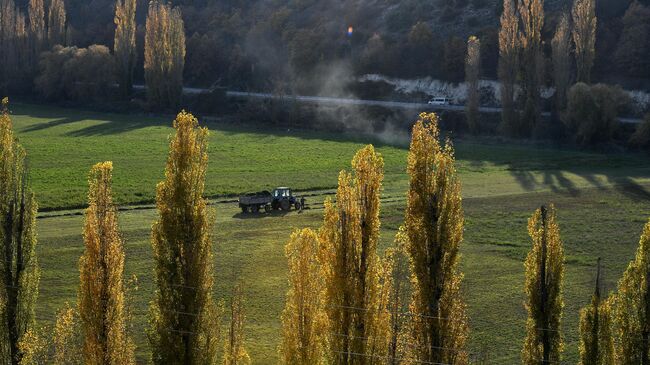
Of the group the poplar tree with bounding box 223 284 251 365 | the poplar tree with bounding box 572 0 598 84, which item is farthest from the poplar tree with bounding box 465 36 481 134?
the poplar tree with bounding box 223 284 251 365

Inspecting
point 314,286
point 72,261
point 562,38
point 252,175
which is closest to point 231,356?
point 314,286

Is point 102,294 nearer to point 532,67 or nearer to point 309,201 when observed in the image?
point 309,201

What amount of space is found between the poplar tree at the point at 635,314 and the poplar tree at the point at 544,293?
1652 millimetres

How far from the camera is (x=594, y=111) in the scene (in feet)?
283

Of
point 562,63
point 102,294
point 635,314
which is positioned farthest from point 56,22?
point 635,314

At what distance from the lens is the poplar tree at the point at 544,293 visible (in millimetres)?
26047

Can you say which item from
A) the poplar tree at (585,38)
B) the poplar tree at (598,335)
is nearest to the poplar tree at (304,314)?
the poplar tree at (598,335)

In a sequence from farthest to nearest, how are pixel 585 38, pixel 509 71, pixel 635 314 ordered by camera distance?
1. pixel 585 38
2. pixel 509 71
3. pixel 635 314

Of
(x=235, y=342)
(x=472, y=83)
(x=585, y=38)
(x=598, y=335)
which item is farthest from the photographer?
(x=472, y=83)

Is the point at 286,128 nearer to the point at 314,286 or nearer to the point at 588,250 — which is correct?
the point at 588,250

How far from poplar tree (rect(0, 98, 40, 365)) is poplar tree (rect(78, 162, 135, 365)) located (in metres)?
2.83

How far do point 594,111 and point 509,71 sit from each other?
31.2 feet

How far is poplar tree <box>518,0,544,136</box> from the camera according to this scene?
90250 millimetres

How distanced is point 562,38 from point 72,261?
60.8 meters
